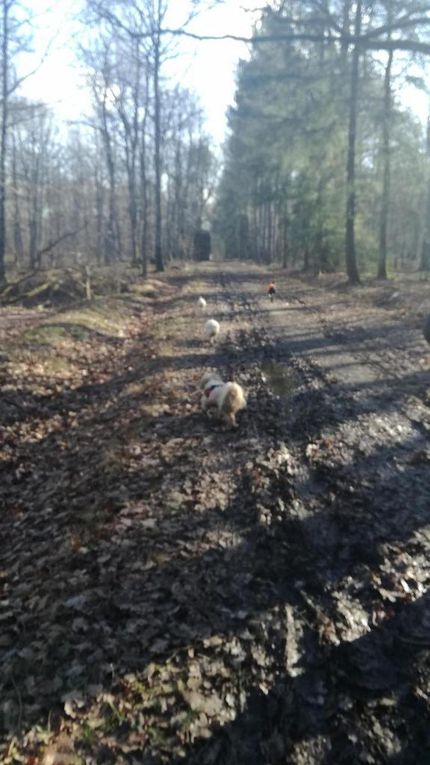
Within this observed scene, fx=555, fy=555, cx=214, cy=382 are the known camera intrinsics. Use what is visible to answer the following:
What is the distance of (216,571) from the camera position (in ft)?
15.1

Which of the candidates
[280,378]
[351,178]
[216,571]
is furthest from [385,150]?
[216,571]

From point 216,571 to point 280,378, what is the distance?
598 centimetres

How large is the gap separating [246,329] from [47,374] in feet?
20.1

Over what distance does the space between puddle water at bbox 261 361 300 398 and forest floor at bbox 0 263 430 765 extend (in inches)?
2.9

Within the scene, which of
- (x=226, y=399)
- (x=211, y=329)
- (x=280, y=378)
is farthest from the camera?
(x=211, y=329)

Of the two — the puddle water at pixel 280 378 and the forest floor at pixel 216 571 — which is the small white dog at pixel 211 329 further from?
the forest floor at pixel 216 571

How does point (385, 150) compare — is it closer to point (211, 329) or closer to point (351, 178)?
point (351, 178)

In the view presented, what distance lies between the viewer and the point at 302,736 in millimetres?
3092

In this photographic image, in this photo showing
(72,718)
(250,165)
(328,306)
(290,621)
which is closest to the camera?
(72,718)

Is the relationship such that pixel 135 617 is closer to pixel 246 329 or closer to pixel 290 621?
pixel 290 621

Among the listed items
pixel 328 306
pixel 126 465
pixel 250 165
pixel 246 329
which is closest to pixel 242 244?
pixel 250 165

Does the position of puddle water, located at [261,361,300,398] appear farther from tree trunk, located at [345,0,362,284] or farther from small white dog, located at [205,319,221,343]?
tree trunk, located at [345,0,362,284]

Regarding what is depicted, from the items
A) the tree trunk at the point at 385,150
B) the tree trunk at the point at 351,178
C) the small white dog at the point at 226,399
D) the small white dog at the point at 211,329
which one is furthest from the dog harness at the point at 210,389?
the tree trunk at the point at 385,150

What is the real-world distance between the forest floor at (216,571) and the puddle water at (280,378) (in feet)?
0.24
